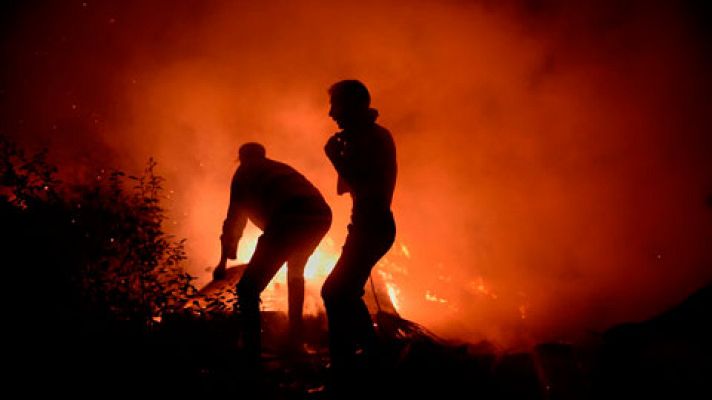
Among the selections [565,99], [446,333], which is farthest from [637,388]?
[565,99]

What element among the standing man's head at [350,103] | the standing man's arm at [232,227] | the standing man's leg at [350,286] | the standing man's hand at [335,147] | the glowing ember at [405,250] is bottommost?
the standing man's leg at [350,286]

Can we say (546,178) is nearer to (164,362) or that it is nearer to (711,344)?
(711,344)

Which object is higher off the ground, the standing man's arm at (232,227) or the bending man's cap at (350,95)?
the bending man's cap at (350,95)

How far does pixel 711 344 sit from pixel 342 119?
334cm

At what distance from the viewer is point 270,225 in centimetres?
398

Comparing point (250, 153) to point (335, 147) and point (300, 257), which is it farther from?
point (335, 147)

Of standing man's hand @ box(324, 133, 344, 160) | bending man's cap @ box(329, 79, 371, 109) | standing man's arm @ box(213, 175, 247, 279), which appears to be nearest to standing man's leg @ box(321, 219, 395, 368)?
standing man's hand @ box(324, 133, 344, 160)

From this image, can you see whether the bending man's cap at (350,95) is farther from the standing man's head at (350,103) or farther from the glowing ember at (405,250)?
the glowing ember at (405,250)

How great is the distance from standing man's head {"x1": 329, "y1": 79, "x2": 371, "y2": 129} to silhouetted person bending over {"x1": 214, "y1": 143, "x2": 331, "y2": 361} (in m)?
1.01

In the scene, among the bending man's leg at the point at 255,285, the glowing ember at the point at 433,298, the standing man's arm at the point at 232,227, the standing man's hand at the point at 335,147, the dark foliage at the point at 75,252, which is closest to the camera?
the standing man's hand at the point at 335,147

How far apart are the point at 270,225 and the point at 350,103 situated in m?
1.45

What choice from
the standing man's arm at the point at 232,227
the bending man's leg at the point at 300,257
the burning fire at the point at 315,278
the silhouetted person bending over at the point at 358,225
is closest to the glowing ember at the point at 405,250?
the burning fire at the point at 315,278

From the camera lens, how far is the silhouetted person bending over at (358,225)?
316cm

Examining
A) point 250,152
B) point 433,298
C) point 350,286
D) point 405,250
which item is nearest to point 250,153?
point 250,152
